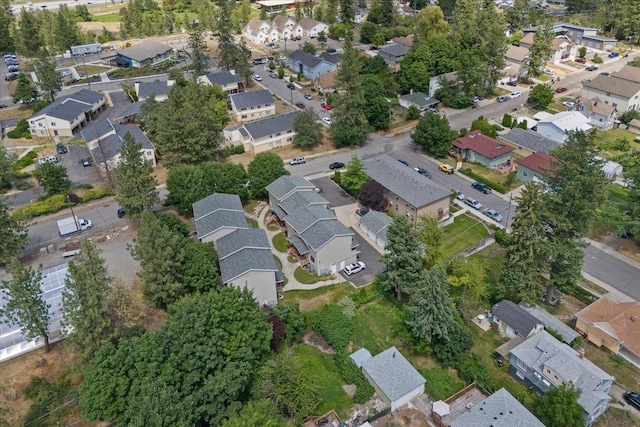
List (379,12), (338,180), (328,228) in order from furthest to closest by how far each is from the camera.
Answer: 1. (379,12)
2. (338,180)
3. (328,228)

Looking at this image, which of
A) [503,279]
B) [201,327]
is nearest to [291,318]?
[201,327]

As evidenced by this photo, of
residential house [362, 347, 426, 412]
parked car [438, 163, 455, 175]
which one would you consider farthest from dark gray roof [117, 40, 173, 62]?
residential house [362, 347, 426, 412]

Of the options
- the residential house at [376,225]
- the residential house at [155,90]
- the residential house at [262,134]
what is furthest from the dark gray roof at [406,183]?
the residential house at [155,90]

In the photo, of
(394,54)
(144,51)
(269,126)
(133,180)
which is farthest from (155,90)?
(394,54)

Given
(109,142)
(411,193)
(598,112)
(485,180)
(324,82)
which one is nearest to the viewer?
(411,193)

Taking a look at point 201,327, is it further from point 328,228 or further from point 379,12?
point 379,12

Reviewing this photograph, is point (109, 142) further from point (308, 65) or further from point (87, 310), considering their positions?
point (308, 65)
